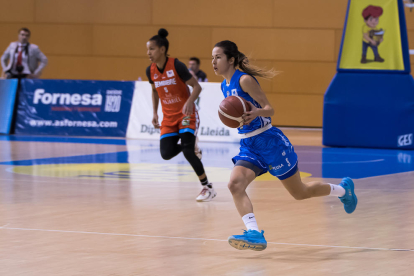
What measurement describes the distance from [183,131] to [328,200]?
178 cm

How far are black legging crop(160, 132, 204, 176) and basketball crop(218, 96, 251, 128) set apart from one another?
251 centimetres

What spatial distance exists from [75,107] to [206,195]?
946 cm

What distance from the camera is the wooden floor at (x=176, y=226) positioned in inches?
175

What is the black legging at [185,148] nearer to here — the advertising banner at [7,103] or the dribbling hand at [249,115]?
the dribbling hand at [249,115]

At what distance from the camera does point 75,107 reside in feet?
53.1

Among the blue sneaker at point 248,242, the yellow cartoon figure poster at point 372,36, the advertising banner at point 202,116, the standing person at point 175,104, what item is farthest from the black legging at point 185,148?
the yellow cartoon figure poster at point 372,36

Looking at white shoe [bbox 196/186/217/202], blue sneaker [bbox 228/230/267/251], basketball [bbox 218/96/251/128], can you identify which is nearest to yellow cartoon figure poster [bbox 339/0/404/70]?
white shoe [bbox 196/186/217/202]

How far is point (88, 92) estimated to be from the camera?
1622 cm

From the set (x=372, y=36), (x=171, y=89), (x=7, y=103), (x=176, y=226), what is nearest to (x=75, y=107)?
(x=7, y=103)

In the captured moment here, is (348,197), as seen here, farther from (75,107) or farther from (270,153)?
(75,107)

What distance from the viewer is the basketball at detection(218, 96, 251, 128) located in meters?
4.95

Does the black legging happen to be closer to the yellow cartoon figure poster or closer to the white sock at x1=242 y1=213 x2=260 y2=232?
the white sock at x1=242 y1=213 x2=260 y2=232

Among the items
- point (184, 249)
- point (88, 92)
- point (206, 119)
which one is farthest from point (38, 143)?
point (184, 249)

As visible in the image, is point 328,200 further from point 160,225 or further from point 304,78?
point 304,78
